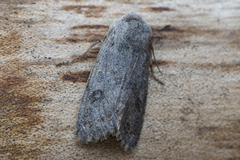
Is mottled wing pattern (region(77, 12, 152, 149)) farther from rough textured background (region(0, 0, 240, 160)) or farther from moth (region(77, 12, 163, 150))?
rough textured background (region(0, 0, 240, 160))

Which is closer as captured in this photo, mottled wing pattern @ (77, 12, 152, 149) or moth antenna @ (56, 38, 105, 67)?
mottled wing pattern @ (77, 12, 152, 149)

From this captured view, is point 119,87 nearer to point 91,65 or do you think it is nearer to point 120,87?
point 120,87

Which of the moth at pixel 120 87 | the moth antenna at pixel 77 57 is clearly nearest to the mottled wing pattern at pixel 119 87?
the moth at pixel 120 87

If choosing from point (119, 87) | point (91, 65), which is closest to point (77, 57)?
point (91, 65)

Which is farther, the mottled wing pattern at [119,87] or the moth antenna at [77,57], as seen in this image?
the moth antenna at [77,57]

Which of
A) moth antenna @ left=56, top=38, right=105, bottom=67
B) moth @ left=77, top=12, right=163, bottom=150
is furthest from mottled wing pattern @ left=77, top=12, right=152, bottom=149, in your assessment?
moth antenna @ left=56, top=38, right=105, bottom=67

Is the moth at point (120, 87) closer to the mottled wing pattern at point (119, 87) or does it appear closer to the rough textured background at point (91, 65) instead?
the mottled wing pattern at point (119, 87)

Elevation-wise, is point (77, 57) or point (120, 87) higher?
point (77, 57)

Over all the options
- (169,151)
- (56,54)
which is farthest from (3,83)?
(169,151)
